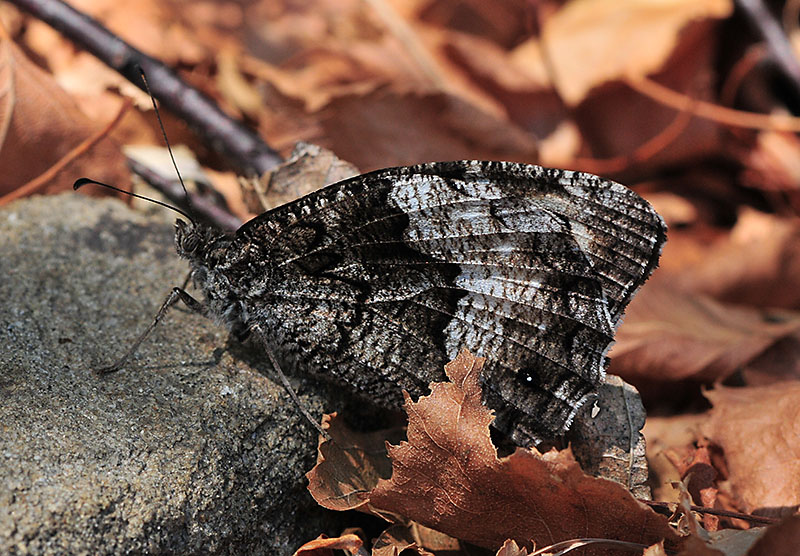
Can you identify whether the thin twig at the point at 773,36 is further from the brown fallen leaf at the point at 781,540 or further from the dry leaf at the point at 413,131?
the brown fallen leaf at the point at 781,540

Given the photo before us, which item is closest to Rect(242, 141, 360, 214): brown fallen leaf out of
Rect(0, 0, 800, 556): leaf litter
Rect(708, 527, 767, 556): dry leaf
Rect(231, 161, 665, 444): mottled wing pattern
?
Rect(0, 0, 800, 556): leaf litter

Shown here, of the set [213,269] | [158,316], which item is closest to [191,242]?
[213,269]

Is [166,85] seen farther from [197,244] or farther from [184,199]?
[197,244]

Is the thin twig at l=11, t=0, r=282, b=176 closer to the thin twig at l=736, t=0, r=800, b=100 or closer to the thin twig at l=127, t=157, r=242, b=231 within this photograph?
the thin twig at l=127, t=157, r=242, b=231

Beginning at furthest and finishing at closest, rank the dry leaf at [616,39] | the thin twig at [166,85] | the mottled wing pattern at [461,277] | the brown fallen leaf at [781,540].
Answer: the dry leaf at [616,39] < the thin twig at [166,85] < the mottled wing pattern at [461,277] < the brown fallen leaf at [781,540]

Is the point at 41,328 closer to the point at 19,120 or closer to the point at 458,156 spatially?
Answer: the point at 19,120

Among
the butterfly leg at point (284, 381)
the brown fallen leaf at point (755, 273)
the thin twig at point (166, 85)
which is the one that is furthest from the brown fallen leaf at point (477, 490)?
the brown fallen leaf at point (755, 273)

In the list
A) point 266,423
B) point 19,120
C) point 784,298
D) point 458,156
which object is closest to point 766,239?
point 784,298
